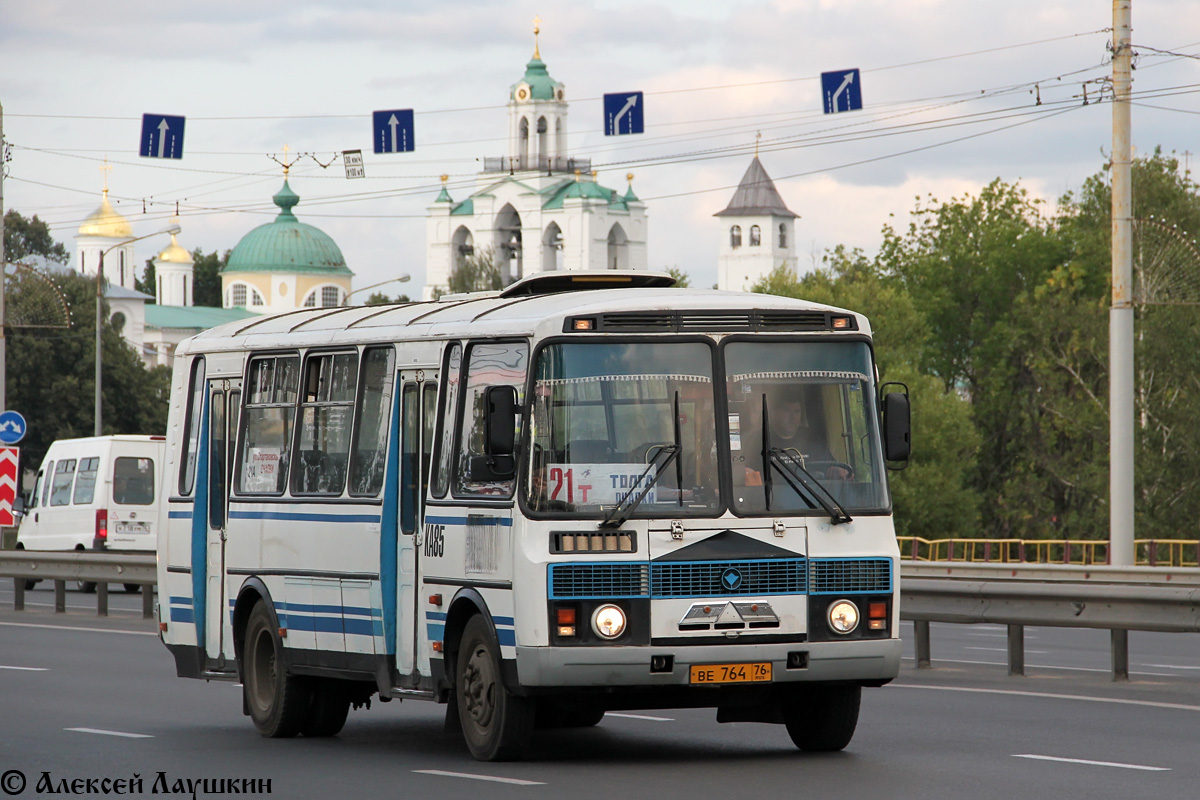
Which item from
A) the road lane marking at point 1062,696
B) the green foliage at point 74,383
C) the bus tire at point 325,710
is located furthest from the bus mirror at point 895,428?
the green foliage at point 74,383

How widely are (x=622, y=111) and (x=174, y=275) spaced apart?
136 metres

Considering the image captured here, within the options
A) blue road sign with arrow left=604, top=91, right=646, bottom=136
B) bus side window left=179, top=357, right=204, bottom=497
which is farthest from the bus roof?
blue road sign with arrow left=604, top=91, right=646, bottom=136

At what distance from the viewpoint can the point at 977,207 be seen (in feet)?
281

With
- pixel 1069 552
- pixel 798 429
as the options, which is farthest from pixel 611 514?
pixel 1069 552

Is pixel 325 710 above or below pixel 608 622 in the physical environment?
below

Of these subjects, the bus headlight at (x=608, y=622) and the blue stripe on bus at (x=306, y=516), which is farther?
the blue stripe on bus at (x=306, y=516)

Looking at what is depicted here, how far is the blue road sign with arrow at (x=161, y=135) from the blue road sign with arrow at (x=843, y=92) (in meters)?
11.8

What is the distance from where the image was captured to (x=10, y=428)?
107ft

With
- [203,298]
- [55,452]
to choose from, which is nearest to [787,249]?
[203,298]

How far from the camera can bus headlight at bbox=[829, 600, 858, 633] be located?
10.8 m

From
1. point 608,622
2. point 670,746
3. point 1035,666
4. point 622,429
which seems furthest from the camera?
point 1035,666

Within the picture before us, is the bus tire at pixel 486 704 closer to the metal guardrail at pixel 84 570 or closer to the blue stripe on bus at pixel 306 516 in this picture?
the blue stripe on bus at pixel 306 516

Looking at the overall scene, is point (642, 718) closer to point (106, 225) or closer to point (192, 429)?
point (192, 429)

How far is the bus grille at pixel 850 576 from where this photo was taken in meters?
10.9
